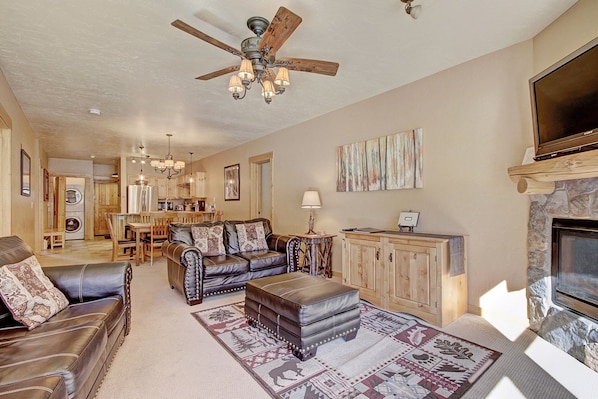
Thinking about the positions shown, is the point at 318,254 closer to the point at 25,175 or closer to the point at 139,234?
the point at 139,234

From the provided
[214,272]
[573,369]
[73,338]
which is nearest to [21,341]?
[73,338]

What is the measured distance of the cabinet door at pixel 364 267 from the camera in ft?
11.0

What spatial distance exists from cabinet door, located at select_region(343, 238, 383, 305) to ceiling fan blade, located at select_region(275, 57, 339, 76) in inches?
76.1

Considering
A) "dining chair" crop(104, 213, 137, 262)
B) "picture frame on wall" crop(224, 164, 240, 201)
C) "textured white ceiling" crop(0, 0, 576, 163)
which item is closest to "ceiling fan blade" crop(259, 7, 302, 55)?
"textured white ceiling" crop(0, 0, 576, 163)

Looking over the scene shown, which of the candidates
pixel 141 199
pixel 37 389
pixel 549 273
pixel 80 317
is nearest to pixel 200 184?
pixel 141 199

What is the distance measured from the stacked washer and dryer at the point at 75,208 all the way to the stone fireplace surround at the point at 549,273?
12.6 m

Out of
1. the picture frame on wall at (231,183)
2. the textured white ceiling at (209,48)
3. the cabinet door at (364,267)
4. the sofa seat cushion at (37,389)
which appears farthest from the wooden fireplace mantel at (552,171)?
the picture frame on wall at (231,183)

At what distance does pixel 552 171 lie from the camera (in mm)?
2070

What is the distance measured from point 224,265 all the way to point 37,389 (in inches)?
97.4

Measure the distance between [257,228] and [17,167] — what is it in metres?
3.51

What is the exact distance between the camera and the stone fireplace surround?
2080mm

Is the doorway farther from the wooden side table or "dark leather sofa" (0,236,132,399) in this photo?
"dark leather sofa" (0,236,132,399)

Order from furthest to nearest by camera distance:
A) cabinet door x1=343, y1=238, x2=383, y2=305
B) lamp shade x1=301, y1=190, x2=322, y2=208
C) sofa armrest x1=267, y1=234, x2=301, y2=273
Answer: lamp shade x1=301, y1=190, x2=322, y2=208 < sofa armrest x1=267, y1=234, x2=301, y2=273 < cabinet door x1=343, y1=238, x2=383, y2=305

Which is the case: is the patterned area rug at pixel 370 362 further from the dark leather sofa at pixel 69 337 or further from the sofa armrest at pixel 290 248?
the sofa armrest at pixel 290 248
